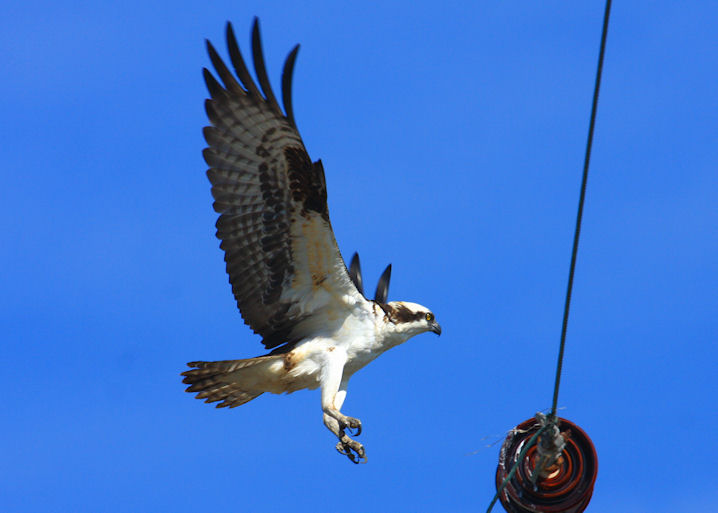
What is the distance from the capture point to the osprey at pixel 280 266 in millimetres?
7949

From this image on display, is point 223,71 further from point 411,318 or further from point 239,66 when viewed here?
point 411,318

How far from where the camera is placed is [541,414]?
19.3 ft

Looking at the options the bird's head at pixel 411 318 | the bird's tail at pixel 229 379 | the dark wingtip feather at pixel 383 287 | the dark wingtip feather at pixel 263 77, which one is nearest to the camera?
the dark wingtip feather at pixel 263 77

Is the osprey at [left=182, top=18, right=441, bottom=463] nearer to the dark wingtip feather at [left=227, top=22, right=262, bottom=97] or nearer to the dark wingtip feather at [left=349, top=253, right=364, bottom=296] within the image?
the dark wingtip feather at [left=227, top=22, right=262, bottom=97]

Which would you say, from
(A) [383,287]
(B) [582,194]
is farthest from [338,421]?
(B) [582,194]

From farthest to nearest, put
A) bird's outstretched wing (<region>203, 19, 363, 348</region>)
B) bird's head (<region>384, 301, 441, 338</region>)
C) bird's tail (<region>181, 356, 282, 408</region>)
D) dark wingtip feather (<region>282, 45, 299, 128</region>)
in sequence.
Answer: bird's head (<region>384, 301, 441, 338</region>)
bird's tail (<region>181, 356, 282, 408</region>)
bird's outstretched wing (<region>203, 19, 363, 348</region>)
dark wingtip feather (<region>282, 45, 299, 128</region>)

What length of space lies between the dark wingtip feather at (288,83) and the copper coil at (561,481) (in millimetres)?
3302

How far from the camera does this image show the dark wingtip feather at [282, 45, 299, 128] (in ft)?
24.8

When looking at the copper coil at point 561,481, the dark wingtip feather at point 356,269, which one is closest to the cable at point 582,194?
the copper coil at point 561,481

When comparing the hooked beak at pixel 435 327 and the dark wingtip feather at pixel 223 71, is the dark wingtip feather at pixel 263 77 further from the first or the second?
the hooked beak at pixel 435 327

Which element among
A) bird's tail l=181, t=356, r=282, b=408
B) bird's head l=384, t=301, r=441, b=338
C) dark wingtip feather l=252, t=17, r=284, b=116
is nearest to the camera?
dark wingtip feather l=252, t=17, r=284, b=116

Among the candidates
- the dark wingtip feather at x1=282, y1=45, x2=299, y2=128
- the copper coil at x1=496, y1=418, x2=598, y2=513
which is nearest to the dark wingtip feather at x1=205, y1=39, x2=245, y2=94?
A: the dark wingtip feather at x1=282, y1=45, x2=299, y2=128

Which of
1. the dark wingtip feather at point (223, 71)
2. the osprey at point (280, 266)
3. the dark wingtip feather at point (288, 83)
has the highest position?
the dark wingtip feather at point (223, 71)

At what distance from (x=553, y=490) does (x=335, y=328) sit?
3022 mm
